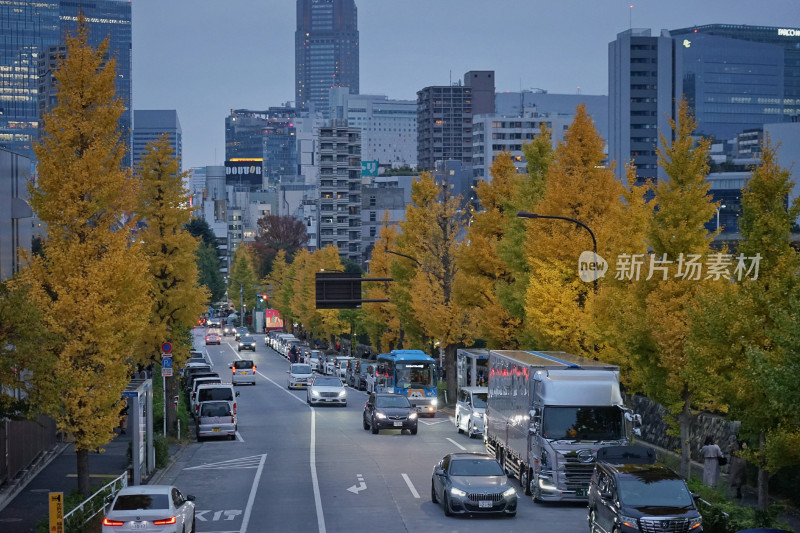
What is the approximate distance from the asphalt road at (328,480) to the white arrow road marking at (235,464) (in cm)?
3

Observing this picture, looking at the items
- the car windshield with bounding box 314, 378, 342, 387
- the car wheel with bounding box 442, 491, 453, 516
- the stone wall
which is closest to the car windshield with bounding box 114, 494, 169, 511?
the car wheel with bounding box 442, 491, 453, 516

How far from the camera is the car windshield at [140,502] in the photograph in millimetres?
21781

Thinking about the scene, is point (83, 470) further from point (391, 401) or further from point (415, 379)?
point (415, 379)

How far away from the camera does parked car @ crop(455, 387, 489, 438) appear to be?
43987 millimetres

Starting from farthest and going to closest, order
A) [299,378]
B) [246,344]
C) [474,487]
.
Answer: [246,344], [299,378], [474,487]

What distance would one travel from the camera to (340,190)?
19025cm

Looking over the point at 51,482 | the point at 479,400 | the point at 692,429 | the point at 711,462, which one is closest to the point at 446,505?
the point at 711,462

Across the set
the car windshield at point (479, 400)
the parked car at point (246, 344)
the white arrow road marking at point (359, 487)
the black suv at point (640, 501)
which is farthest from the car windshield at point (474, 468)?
the parked car at point (246, 344)

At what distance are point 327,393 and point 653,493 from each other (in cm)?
4081

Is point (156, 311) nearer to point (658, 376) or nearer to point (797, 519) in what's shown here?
point (658, 376)

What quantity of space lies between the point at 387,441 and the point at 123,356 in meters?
17.8

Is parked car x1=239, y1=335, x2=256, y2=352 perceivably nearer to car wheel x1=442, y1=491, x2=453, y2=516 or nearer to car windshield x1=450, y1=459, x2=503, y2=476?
car windshield x1=450, y1=459, x2=503, y2=476

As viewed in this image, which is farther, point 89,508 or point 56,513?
point 89,508

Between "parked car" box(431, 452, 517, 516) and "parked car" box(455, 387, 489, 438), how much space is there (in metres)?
16.7
